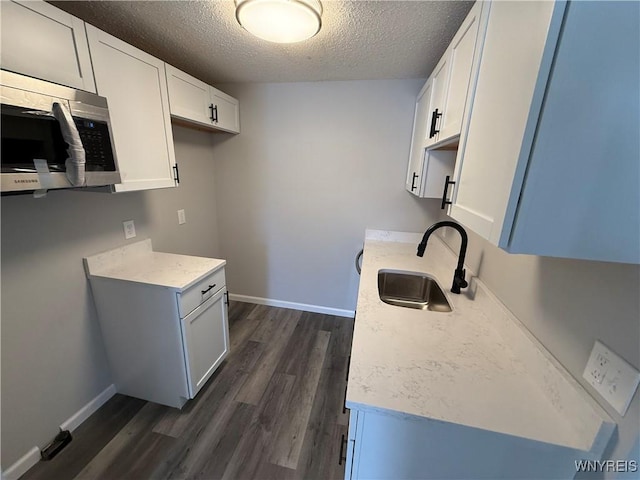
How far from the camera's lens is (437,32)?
4.79 ft

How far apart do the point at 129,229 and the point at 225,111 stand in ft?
4.29

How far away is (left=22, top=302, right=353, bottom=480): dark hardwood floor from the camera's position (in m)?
1.35

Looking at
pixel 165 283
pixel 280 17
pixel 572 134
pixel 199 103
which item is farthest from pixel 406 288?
pixel 199 103

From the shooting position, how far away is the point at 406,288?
185cm

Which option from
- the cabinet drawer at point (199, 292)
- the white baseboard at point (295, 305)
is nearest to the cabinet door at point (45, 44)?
the cabinet drawer at point (199, 292)

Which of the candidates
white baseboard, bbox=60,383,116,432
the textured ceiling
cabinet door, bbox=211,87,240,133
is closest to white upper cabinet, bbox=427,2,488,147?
the textured ceiling

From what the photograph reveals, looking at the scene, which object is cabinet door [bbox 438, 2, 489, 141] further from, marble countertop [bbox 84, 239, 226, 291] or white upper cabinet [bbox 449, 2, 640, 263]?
marble countertop [bbox 84, 239, 226, 291]

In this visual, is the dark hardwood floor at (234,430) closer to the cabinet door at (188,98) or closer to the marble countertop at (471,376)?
the marble countertop at (471,376)

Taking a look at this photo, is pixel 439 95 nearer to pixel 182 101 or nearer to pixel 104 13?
pixel 182 101

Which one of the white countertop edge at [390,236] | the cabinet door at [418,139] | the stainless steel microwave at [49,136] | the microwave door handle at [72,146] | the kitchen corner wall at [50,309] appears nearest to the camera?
the stainless steel microwave at [49,136]

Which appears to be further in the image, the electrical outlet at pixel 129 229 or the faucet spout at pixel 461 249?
the electrical outlet at pixel 129 229

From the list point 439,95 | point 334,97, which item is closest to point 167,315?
point 439,95

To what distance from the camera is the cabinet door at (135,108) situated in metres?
1.27

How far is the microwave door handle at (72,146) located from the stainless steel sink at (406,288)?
1.70 metres
